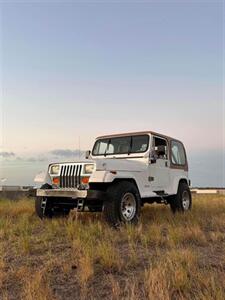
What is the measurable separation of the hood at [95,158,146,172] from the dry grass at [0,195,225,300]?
126 centimetres

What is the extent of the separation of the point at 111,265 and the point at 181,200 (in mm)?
6278

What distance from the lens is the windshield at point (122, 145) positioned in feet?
29.7

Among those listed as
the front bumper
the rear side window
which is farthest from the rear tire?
the front bumper

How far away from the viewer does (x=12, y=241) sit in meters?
6.00

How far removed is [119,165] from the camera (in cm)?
775

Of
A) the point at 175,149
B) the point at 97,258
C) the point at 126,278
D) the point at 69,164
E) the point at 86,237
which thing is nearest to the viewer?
the point at 126,278

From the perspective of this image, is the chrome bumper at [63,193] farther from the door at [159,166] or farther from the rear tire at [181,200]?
the rear tire at [181,200]

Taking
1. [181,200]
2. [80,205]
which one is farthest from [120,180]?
[181,200]

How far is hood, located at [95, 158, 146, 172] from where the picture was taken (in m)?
7.45

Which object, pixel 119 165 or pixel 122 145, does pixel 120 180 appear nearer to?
pixel 119 165

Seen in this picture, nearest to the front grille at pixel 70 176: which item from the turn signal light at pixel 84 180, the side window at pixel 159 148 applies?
the turn signal light at pixel 84 180

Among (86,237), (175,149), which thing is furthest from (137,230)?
(175,149)

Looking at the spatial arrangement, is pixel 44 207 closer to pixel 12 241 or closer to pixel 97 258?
pixel 12 241

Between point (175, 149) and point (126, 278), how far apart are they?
7000mm
